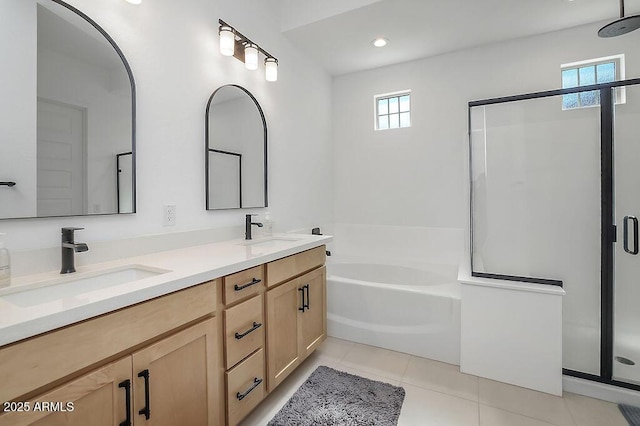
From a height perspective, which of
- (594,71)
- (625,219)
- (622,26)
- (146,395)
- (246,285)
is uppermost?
(594,71)

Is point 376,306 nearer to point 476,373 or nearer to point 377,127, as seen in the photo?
point 476,373

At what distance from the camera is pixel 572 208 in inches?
80.6

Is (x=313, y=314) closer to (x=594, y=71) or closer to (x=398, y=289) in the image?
(x=398, y=289)

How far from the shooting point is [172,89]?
1673 mm

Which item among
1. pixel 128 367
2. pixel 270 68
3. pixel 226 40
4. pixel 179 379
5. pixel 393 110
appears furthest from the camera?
pixel 393 110

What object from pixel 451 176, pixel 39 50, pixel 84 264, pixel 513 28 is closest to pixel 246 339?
pixel 84 264

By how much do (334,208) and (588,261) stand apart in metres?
2.29

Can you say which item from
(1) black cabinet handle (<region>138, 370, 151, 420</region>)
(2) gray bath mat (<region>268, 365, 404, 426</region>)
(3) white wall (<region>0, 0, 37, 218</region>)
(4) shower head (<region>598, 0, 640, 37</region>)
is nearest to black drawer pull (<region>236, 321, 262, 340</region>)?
(1) black cabinet handle (<region>138, 370, 151, 420</region>)

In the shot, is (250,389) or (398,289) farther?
(398,289)

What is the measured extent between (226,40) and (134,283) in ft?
5.29

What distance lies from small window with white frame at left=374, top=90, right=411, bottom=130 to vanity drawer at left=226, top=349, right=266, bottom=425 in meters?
2.66

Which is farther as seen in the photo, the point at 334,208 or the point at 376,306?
the point at 334,208

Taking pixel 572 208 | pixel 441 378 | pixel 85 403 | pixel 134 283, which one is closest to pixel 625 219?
pixel 572 208

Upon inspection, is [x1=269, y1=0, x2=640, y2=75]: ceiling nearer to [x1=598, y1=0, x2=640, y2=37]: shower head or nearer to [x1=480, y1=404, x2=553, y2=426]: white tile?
[x1=598, y1=0, x2=640, y2=37]: shower head
